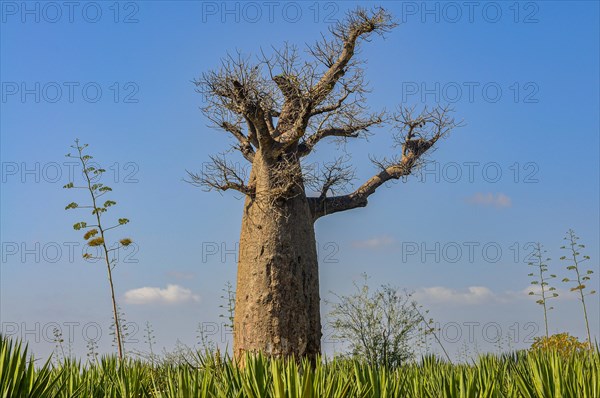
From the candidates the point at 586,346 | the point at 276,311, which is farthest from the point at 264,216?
the point at 586,346

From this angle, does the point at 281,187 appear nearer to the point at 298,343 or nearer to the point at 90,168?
the point at 298,343

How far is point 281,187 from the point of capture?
9414mm

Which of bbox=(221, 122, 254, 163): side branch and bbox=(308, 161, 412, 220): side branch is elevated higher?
A: bbox=(221, 122, 254, 163): side branch

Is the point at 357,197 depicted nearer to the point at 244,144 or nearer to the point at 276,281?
the point at 244,144

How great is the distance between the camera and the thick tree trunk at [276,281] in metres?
9.09

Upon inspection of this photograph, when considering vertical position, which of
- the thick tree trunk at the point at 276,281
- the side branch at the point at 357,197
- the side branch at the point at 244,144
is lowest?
the thick tree trunk at the point at 276,281

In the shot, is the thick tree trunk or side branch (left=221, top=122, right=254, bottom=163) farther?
side branch (left=221, top=122, right=254, bottom=163)

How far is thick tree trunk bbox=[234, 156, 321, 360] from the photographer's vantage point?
9.09m

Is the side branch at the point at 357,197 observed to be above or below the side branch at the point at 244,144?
below

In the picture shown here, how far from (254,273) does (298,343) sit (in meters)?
1.12

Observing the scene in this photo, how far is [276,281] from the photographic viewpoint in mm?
9141

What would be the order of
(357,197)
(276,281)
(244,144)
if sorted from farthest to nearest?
(357,197) < (244,144) < (276,281)

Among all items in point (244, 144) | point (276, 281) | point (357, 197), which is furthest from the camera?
point (357, 197)

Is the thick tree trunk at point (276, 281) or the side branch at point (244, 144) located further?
the side branch at point (244, 144)
